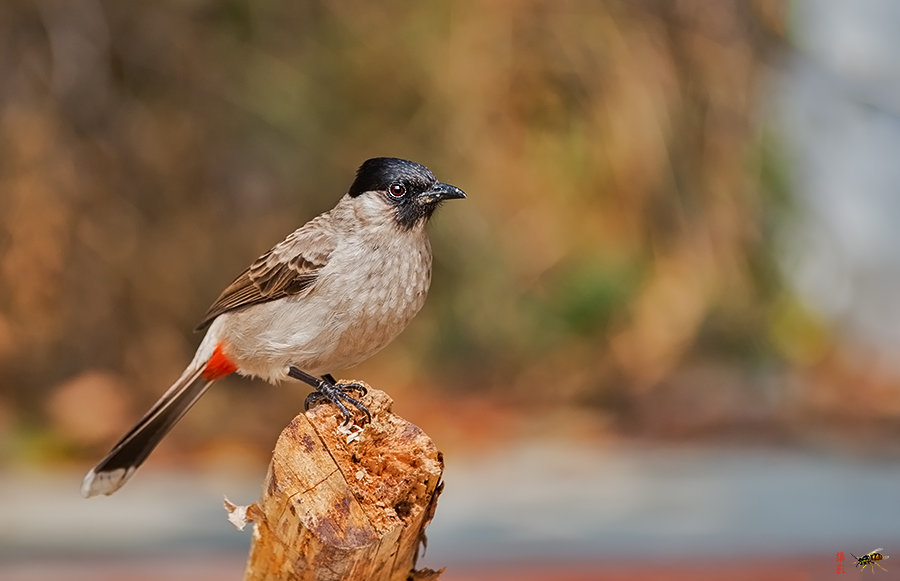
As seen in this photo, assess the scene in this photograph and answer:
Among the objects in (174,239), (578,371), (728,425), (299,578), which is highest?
(174,239)

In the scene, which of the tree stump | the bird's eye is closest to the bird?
the bird's eye

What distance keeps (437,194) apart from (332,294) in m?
0.36

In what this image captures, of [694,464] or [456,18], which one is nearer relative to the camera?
[694,464]

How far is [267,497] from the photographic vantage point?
87.8 inches

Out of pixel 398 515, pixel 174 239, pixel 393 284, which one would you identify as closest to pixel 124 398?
pixel 174 239

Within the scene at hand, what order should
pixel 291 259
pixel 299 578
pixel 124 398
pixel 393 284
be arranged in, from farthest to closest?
1. pixel 124 398
2. pixel 291 259
3. pixel 393 284
4. pixel 299 578

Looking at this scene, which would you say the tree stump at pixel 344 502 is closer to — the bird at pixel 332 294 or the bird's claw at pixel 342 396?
the bird's claw at pixel 342 396

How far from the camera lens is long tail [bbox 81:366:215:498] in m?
3.07

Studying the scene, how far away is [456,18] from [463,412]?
2.56 m

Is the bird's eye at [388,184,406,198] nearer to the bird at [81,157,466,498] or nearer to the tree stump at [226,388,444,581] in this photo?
the bird at [81,157,466,498]

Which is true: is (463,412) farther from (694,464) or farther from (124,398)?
(124,398)

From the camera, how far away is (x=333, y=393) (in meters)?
2.46

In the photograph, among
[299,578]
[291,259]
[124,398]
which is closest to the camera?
[299,578]

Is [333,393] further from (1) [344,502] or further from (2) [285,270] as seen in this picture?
(2) [285,270]
